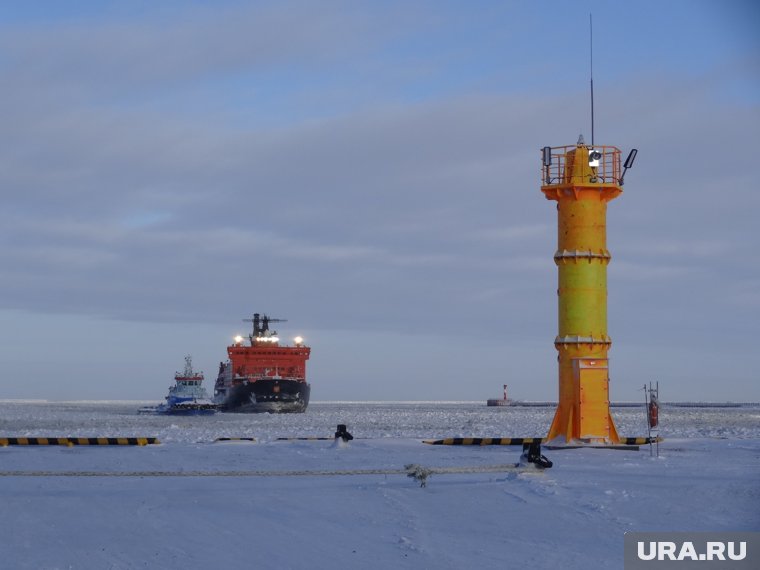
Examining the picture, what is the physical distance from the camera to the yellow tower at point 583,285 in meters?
22.0

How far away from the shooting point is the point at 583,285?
867 inches

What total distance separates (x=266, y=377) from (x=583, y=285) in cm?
9252

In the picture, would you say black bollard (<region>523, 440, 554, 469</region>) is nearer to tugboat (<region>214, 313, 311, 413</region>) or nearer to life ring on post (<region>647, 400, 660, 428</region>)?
life ring on post (<region>647, 400, 660, 428</region>)

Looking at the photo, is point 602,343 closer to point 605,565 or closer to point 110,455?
point 110,455

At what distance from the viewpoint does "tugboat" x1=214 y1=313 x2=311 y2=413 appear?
10975 cm

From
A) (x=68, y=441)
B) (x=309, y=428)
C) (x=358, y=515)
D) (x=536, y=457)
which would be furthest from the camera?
(x=309, y=428)

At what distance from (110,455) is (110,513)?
27.3 feet

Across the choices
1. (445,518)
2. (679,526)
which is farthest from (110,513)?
(679,526)

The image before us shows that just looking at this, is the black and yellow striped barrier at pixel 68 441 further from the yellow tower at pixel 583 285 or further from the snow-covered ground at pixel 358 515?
the yellow tower at pixel 583 285

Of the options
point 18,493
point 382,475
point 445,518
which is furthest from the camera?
point 382,475

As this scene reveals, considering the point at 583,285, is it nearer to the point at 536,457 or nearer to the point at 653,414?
the point at 653,414

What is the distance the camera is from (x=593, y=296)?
72.5 ft

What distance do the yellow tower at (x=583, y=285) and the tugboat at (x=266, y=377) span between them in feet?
293

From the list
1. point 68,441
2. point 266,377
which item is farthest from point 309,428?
point 266,377
